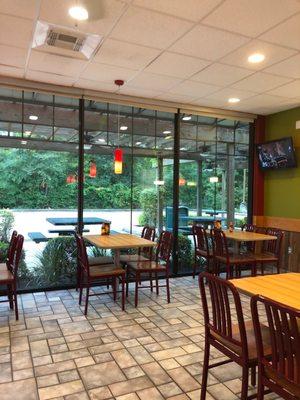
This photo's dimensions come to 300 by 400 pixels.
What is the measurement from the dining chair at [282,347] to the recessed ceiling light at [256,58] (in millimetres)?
2859

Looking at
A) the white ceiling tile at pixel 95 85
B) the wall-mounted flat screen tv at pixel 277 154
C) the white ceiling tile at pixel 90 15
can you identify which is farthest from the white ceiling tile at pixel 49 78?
the wall-mounted flat screen tv at pixel 277 154

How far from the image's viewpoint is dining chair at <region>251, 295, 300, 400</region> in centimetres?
155

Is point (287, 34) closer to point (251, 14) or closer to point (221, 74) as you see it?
point (251, 14)

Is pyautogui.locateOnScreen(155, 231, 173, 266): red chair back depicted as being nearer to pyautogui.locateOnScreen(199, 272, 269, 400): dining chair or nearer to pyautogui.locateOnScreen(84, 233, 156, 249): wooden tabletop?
pyautogui.locateOnScreen(84, 233, 156, 249): wooden tabletop

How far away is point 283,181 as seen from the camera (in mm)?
5984

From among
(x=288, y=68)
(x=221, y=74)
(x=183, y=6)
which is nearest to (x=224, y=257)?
(x=221, y=74)

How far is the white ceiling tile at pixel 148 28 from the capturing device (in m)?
2.82

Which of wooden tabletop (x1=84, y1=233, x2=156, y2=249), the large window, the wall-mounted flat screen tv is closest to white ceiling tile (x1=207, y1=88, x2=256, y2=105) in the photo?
the large window

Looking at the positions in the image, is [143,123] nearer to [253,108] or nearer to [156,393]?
[253,108]

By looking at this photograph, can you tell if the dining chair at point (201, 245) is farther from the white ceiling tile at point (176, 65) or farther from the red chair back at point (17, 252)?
the red chair back at point (17, 252)

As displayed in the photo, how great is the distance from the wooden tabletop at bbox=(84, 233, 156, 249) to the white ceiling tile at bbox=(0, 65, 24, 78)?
2379 millimetres

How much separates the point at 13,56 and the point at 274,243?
453 centimetres

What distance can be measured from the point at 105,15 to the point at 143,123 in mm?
2798

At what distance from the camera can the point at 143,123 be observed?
5.58 m
